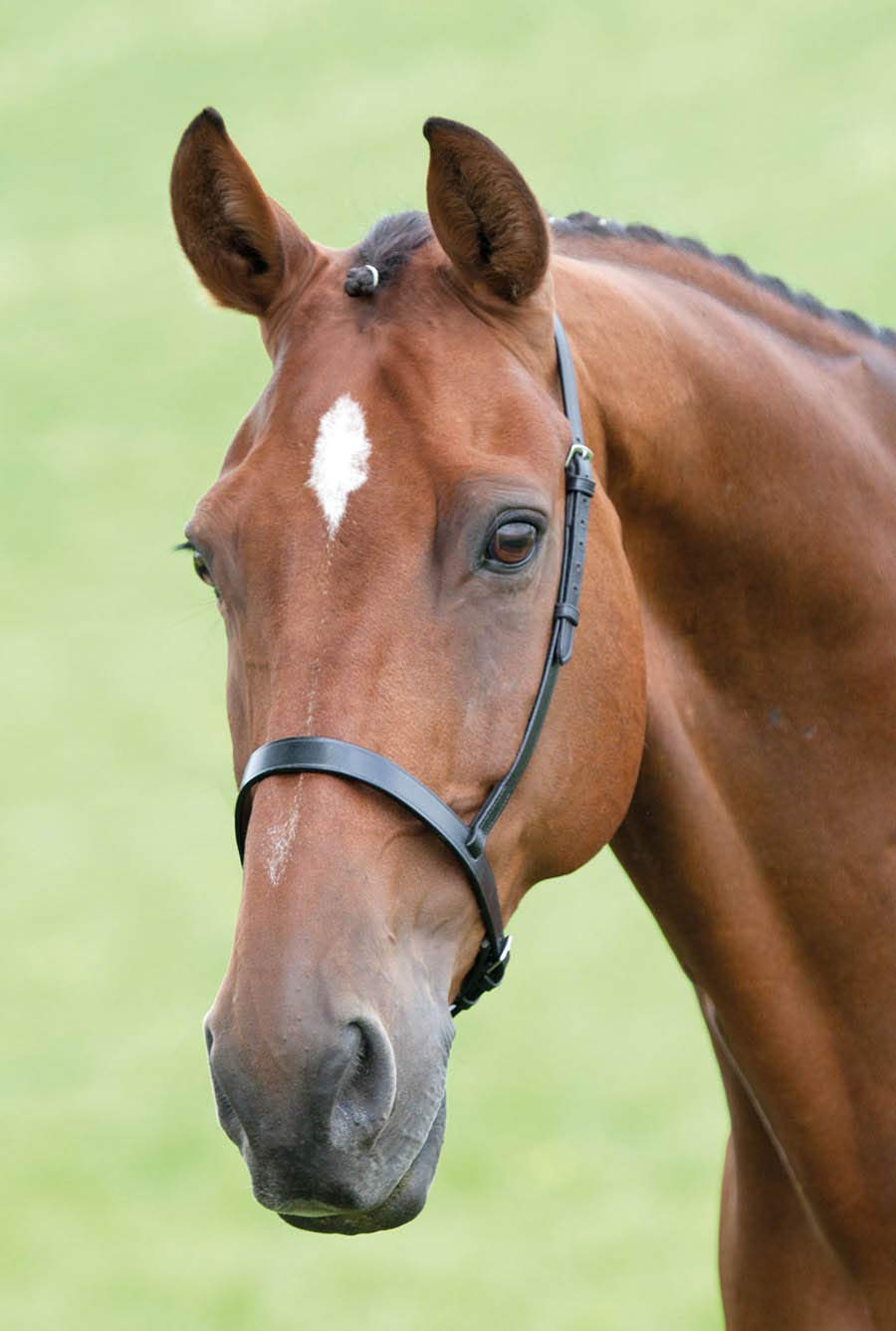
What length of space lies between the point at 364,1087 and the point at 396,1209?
0.23 m

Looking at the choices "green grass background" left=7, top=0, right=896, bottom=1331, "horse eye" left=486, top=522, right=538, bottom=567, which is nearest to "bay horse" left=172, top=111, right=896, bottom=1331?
"horse eye" left=486, top=522, right=538, bottom=567

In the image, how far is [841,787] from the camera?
2.97 meters

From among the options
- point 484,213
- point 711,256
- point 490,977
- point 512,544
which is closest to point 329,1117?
point 490,977

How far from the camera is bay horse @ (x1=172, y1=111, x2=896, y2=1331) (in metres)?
2.35

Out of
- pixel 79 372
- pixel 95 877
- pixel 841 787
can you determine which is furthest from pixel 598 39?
pixel 841 787

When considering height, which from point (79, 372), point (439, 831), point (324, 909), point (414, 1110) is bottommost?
point (414, 1110)

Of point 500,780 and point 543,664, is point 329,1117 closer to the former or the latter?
point 500,780

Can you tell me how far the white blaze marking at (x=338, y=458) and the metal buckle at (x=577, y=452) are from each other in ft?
1.03

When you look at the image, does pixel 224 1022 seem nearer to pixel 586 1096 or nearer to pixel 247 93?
pixel 586 1096

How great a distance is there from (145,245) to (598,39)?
164 inches

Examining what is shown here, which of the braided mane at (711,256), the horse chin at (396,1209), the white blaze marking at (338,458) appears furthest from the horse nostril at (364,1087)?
the braided mane at (711,256)

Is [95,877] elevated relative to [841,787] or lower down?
elevated

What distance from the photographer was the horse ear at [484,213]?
2.56 meters

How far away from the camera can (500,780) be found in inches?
100
